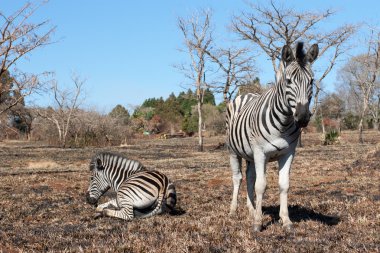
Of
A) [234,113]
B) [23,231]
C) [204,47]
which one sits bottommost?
[23,231]

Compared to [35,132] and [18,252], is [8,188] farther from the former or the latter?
[35,132]

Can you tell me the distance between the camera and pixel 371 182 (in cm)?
1270

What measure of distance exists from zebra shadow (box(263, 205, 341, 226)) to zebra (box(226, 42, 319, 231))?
73 centimetres

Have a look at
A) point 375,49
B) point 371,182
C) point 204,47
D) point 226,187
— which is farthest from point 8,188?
point 375,49

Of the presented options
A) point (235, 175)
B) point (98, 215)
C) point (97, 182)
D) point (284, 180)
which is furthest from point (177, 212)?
point (284, 180)

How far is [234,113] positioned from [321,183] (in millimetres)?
5907

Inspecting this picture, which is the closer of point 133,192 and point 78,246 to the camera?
point 78,246

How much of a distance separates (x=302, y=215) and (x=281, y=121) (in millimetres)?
2219

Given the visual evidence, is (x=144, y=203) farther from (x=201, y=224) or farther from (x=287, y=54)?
(x=287, y=54)

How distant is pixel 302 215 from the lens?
7.88 meters

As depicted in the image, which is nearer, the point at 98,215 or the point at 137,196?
the point at 137,196

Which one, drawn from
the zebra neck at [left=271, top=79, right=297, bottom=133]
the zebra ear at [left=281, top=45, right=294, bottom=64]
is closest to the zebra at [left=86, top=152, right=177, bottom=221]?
the zebra neck at [left=271, top=79, right=297, bottom=133]

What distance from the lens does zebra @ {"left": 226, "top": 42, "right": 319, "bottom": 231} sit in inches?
232

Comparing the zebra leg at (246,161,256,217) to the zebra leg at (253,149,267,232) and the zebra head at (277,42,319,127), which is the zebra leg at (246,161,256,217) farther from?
the zebra head at (277,42,319,127)
